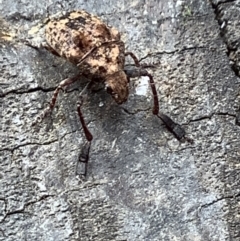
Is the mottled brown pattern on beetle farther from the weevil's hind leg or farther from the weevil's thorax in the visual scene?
the weevil's hind leg

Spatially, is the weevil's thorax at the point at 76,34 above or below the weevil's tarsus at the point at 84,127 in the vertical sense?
above

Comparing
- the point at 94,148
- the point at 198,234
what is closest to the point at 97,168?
the point at 94,148

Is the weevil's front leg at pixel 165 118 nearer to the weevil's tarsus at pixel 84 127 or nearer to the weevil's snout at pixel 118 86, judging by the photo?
the weevil's snout at pixel 118 86

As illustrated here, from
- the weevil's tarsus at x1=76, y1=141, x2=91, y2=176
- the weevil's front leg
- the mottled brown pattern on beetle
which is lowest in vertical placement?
the weevil's tarsus at x1=76, y1=141, x2=91, y2=176

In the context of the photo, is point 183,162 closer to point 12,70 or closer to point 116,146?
point 116,146

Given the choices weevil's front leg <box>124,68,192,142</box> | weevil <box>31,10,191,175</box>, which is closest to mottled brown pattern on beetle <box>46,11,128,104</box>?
weevil <box>31,10,191,175</box>

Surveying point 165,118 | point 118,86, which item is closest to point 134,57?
point 118,86

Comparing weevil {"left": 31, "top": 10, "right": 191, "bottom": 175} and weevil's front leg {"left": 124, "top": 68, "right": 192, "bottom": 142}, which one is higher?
weevil {"left": 31, "top": 10, "right": 191, "bottom": 175}

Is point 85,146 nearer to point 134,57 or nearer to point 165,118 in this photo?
point 165,118

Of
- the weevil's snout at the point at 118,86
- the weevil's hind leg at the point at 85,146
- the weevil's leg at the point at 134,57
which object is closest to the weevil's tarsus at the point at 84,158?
A: the weevil's hind leg at the point at 85,146
